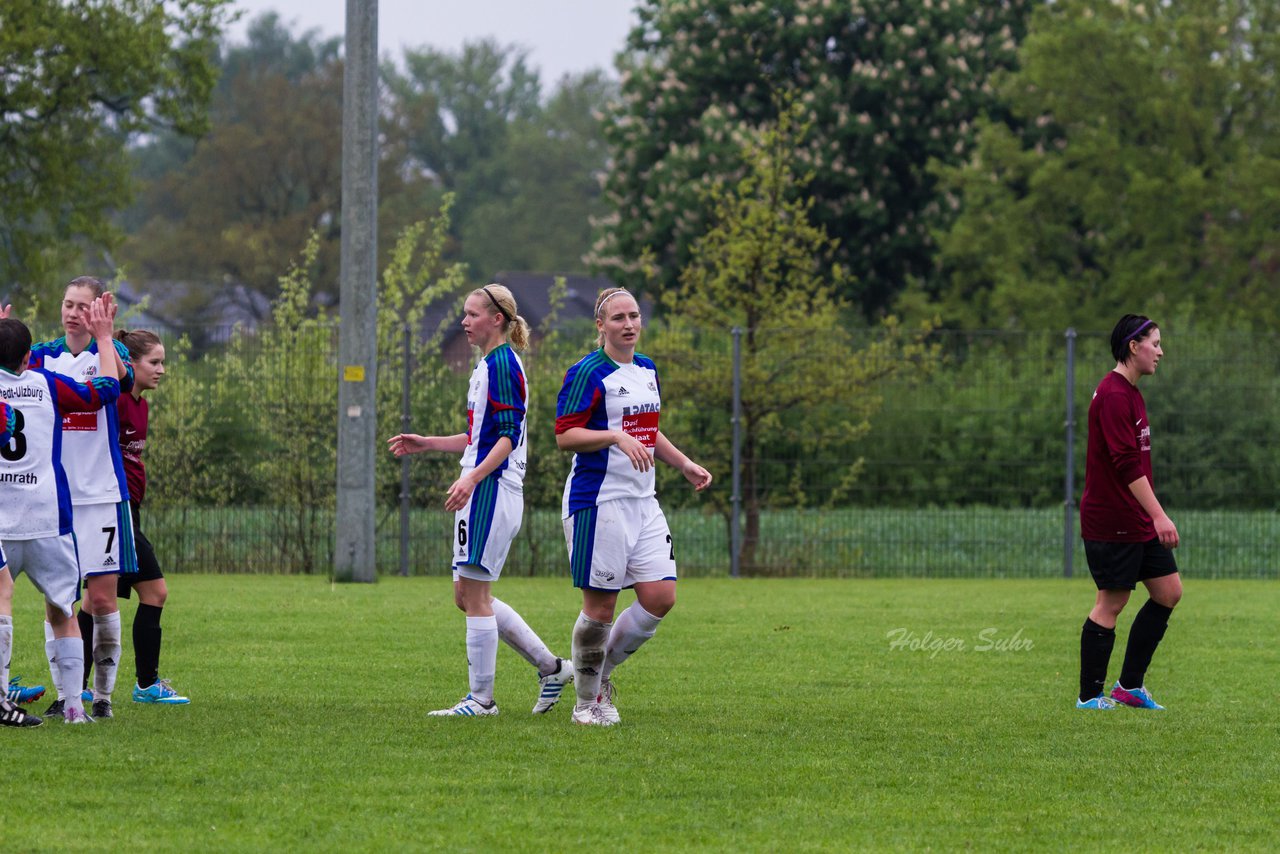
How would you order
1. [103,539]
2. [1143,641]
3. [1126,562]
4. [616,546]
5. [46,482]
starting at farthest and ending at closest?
[1143,641] < [1126,562] < [103,539] < [616,546] < [46,482]

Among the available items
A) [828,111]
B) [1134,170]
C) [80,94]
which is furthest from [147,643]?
[828,111]

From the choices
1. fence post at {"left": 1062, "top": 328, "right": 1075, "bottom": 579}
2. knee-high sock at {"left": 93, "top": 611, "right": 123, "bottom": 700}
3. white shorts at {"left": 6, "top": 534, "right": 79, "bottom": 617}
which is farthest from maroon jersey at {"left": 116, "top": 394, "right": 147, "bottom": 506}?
fence post at {"left": 1062, "top": 328, "right": 1075, "bottom": 579}

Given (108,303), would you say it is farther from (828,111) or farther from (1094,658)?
(828,111)

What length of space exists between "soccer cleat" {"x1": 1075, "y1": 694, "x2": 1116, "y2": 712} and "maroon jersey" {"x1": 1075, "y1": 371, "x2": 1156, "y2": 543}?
767 mm

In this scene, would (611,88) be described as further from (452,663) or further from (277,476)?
(452,663)

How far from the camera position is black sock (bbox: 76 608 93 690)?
8.33 m

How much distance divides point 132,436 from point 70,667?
1.35 meters

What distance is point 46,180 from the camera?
2638 centimetres

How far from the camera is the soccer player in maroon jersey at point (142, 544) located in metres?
8.38

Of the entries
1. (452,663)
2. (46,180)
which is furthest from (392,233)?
(452,663)

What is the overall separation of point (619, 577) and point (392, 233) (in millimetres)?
51612

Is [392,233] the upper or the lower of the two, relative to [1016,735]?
upper

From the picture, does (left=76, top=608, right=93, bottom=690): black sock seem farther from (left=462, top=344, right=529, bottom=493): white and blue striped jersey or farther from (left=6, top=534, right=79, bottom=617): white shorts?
(left=462, top=344, right=529, bottom=493): white and blue striped jersey

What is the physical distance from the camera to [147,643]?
27.7 feet
